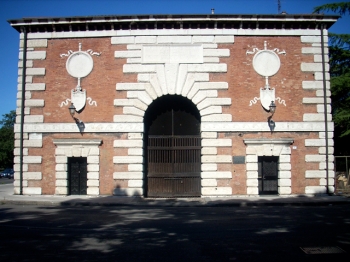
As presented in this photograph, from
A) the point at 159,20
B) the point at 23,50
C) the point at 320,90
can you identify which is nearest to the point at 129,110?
the point at 159,20

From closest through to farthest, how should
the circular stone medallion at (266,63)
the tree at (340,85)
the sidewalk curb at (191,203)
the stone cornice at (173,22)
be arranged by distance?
the sidewalk curb at (191,203) → the stone cornice at (173,22) → the circular stone medallion at (266,63) → the tree at (340,85)

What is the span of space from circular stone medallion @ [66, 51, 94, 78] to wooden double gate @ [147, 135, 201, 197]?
192 inches

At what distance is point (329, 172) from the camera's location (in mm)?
15648

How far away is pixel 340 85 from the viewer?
21.6 metres

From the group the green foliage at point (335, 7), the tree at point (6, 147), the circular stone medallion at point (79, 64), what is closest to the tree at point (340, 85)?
the green foliage at point (335, 7)

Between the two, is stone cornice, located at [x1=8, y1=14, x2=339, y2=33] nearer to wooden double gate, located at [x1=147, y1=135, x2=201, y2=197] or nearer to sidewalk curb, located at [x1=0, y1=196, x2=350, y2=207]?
wooden double gate, located at [x1=147, y1=135, x2=201, y2=197]

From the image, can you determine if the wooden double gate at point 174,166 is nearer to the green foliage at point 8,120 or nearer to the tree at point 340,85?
the tree at point 340,85

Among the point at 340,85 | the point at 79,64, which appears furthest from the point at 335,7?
the point at 79,64

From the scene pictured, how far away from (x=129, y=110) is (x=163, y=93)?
6.38 feet

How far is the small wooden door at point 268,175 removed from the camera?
16.0 m

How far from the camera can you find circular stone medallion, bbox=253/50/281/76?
16094 mm

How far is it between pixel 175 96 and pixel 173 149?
2.83 metres

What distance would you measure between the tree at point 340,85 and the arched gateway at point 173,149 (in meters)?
11.1

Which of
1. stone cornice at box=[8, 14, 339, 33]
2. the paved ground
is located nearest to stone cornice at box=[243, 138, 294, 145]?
the paved ground
